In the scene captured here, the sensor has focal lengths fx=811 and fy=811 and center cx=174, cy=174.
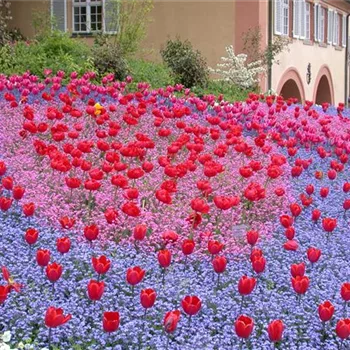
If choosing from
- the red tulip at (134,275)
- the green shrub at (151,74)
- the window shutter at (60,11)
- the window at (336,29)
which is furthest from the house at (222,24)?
the red tulip at (134,275)

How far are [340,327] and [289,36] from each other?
20.3m

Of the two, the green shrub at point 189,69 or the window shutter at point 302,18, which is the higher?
the window shutter at point 302,18

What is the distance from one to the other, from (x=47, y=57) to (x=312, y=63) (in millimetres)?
13092

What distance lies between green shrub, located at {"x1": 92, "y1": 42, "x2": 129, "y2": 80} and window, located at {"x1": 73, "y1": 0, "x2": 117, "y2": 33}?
589 centimetres

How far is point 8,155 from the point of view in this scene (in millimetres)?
6676

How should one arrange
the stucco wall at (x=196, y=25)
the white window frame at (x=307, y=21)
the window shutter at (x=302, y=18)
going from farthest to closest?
the white window frame at (x=307, y=21)
the window shutter at (x=302, y=18)
the stucco wall at (x=196, y=25)

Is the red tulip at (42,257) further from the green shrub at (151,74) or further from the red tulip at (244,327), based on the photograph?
the green shrub at (151,74)

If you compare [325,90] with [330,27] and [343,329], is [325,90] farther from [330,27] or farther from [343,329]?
[343,329]

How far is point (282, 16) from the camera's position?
21656mm

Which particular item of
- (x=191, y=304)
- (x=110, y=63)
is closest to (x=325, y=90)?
(x=110, y=63)

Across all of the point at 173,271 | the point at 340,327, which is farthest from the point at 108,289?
the point at 340,327

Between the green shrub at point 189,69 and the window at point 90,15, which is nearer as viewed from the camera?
the green shrub at point 189,69

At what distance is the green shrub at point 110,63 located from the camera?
47.3ft

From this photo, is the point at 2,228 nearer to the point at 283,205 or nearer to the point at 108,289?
the point at 108,289
